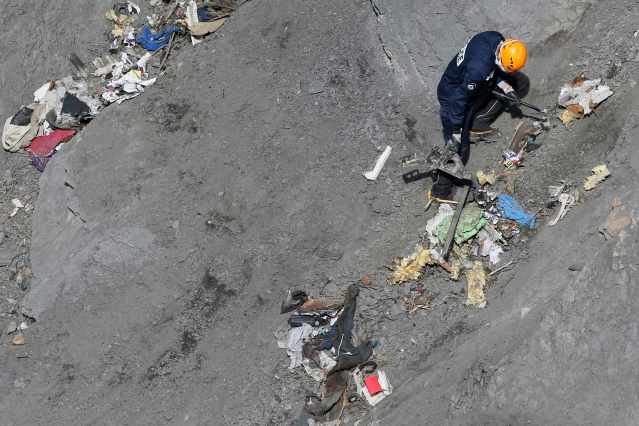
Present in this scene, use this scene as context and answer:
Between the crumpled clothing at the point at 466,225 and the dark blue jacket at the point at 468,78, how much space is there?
119cm

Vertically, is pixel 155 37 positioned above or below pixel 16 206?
above

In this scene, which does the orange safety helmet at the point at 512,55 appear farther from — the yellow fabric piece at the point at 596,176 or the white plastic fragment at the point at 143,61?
the white plastic fragment at the point at 143,61

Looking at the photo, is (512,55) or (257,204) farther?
(257,204)

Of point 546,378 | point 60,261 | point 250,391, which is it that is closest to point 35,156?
point 60,261

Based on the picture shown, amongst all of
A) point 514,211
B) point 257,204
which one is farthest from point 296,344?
point 514,211

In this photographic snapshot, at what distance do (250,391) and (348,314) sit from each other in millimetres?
1720

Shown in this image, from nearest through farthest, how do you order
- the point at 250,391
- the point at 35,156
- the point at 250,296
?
the point at 250,391
the point at 250,296
the point at 35,156

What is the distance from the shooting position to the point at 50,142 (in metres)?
9.67

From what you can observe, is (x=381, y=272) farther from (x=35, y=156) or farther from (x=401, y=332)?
(x=35, y=156)

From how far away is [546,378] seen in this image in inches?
222

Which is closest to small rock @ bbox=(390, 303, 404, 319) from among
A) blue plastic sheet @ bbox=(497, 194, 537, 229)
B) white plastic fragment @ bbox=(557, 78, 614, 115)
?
blue plastic sheet @ bbox=(497, 194, 537, 229)

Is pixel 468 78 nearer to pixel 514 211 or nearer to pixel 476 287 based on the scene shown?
pixel 514 211

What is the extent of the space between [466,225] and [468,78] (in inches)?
77.5

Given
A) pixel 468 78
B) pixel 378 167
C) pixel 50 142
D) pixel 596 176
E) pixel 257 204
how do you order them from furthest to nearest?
pixel 50 142, pixel 257 204, pixel 378 167, pixel 468 78, pixel 596 176
